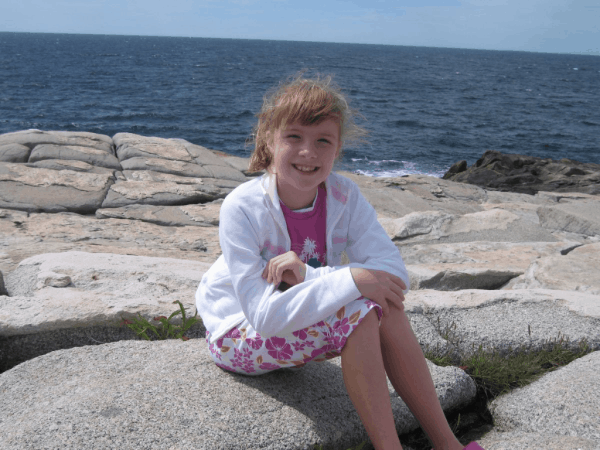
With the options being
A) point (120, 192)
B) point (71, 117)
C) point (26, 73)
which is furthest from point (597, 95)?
point (120, 192)

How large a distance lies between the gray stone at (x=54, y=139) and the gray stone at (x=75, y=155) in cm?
19

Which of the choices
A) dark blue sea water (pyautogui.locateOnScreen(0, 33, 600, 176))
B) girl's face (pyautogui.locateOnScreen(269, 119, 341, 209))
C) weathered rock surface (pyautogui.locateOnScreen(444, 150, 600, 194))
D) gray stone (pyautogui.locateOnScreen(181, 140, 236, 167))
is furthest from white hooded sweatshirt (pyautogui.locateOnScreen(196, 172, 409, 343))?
weathered rock surface (pyautogui.locateOnScreen(444, 150, 600, 194))

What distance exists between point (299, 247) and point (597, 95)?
58.9 metres

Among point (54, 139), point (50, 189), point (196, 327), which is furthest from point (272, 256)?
point (54, 139)

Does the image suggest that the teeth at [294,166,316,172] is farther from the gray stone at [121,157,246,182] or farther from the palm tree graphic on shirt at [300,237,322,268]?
the gray stone at [121,157,246,182]

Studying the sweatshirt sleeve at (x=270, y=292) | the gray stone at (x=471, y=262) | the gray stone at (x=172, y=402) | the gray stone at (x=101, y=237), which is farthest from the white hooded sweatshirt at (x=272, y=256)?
the gray stone at (x=101, y=237)

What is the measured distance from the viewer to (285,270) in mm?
1843

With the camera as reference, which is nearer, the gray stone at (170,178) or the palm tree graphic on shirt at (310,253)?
the palm tree graphic on shirt at (310,253)

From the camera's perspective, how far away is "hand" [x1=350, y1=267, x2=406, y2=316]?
1.73m

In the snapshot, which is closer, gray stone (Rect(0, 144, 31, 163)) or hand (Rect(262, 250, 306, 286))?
hand (Rect(262, 250, 306, 286))

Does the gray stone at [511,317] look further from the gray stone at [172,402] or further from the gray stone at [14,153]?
the gray stone at [14,153]

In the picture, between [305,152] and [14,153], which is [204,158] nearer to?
[14,153]

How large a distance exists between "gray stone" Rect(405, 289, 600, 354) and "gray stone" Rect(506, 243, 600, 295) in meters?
0.42

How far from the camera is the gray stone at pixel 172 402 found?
1734 millimetres
